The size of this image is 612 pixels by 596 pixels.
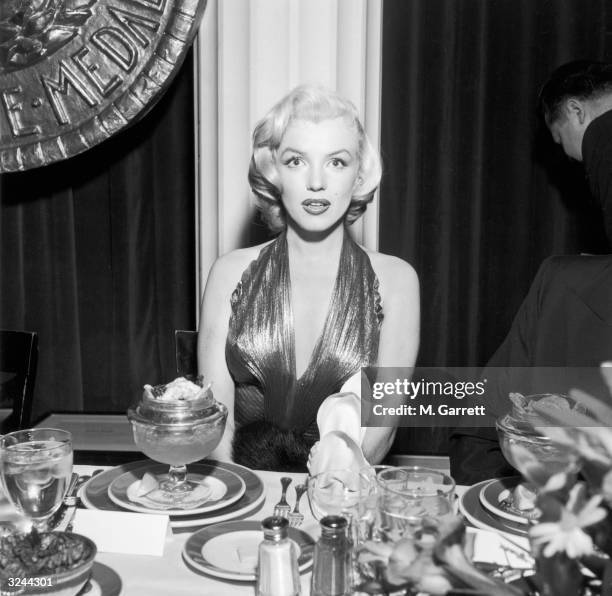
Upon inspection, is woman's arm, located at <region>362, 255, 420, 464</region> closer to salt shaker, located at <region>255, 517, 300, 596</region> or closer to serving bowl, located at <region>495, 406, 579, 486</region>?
serving bowl, located at <region>495, 406, 579, 486</region>

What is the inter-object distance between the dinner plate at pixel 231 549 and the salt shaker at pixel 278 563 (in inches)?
2.8

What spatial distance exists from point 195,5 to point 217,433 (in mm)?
1919

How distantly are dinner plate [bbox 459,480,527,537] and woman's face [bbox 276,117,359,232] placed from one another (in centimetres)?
83

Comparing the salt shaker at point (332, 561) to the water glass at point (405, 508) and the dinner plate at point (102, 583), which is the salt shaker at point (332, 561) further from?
the dinner plate at point (102, 583)

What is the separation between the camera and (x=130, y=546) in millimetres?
979

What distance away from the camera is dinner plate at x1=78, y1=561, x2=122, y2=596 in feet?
2.84

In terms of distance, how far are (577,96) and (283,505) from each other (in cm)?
198

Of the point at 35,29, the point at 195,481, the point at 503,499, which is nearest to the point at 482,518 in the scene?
the point at 503,499

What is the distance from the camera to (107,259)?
320 cm

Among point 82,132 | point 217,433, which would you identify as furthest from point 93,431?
point 217,433

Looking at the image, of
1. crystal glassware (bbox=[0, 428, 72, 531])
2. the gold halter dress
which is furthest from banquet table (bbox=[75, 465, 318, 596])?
the gold halter dress

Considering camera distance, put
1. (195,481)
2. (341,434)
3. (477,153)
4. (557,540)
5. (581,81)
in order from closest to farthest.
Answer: (557,540) → (341,434) → (195,481) → (581,81) → (477,153)

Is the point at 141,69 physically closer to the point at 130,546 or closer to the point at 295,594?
the point at 130,546

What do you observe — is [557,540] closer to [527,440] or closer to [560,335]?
[527,440]
